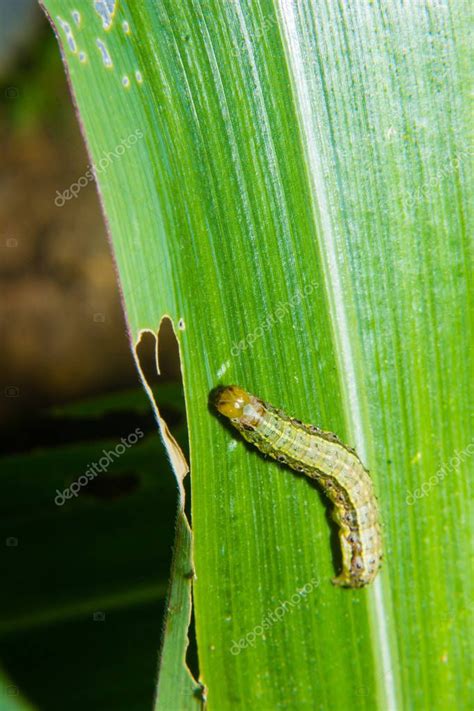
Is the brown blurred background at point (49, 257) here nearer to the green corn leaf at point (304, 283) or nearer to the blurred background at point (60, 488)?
the blurred background at point (60, 488)

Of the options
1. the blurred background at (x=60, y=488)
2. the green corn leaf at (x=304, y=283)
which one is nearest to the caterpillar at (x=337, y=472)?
the green corn leaf at (x=304, y=283)

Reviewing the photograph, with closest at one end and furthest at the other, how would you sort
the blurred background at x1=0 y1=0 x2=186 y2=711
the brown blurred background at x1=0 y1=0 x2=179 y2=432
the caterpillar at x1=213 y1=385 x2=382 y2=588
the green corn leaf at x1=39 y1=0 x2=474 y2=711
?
1. the green corn leaf at x1=39 y1=0 x2=474 y2=711
2. the caterpillar at x1=213 y1=385 x2=382 y2=588
3. the blurred background at x1=0 y1=0 x2=186 y2=711
4. the brown blurred background at x1=0 y1=0 x2=179 y2=432

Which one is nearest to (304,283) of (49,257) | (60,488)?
(60,488)

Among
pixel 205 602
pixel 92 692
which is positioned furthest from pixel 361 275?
pixel 92 692

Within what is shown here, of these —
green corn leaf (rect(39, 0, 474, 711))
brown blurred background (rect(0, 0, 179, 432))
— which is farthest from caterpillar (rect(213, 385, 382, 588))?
brown blurred background (rect(0, 0, 179, 432))

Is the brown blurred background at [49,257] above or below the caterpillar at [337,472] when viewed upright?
above

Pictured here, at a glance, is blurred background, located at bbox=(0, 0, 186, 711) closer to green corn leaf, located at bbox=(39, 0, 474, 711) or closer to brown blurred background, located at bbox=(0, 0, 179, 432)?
brown blurred background, located at bbox=(0, 0, 179, 432)
